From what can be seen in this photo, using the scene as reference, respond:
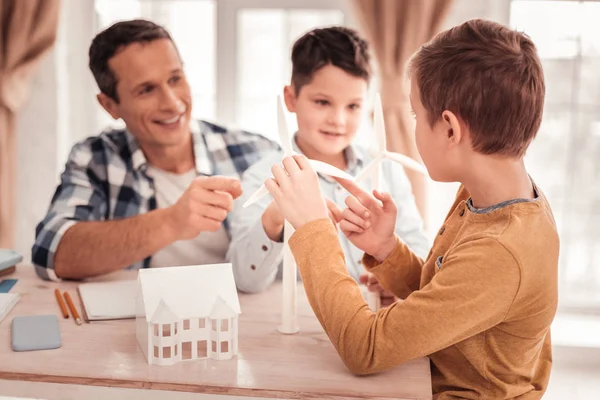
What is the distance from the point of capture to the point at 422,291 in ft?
3.91

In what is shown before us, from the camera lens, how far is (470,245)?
47.1 inches

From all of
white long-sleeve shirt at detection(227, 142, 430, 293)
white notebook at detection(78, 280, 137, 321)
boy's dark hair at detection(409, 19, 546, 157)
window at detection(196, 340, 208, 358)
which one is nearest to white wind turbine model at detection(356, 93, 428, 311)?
boy's dark hair at detection(409, 19, 546, 157)

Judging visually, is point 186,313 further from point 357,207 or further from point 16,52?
point 16,52

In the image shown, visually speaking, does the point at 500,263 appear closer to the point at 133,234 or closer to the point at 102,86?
the point at 133,234

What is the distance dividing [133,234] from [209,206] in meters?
0.32

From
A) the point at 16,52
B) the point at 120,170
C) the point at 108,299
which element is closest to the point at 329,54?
the point at 120,170

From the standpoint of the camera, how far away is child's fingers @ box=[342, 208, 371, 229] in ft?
4.94

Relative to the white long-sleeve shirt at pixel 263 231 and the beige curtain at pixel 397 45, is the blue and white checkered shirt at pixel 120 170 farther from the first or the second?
the beige curtain at pixel 397 45

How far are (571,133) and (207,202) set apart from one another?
73.3 inches

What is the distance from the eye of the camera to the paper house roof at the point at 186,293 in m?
1.28

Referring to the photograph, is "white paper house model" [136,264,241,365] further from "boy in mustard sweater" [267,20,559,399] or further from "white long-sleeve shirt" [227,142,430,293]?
"white long-sleeve shirt" [227,142,430,293]

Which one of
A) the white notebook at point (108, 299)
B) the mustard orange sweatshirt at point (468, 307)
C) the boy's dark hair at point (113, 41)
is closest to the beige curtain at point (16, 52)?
the boy's dark hair at point (113, 41)

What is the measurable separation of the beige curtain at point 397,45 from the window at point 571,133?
1.37ft

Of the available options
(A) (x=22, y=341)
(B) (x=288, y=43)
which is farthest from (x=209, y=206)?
(B) (x=288, y=43)
